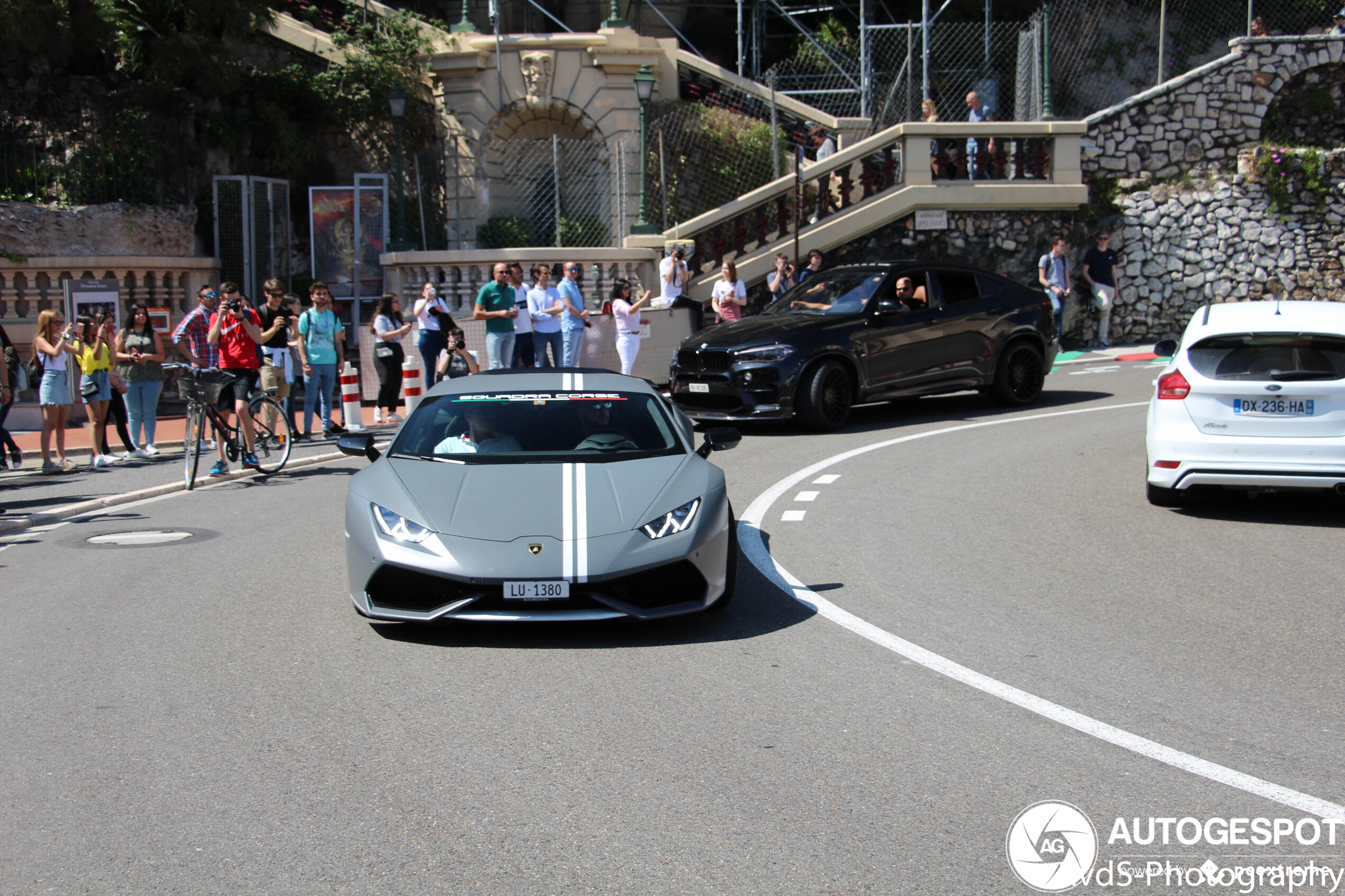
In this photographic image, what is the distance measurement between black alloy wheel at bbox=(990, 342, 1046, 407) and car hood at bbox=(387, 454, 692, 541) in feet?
34.0

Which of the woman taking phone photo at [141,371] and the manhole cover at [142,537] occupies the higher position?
the woman taking phone photo at [141,371]

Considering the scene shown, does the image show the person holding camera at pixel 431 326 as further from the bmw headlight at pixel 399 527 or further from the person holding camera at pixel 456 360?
the bmw headlight at pixel 399 527

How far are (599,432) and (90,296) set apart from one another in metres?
13.7

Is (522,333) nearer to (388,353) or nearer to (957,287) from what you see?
(388,353)

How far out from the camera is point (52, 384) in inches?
563

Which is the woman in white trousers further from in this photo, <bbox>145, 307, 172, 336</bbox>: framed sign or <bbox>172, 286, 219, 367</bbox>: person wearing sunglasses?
<bbox>145, 307, 172, 336</bbox>: framed sign

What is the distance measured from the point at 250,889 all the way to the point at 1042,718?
10.4 ft

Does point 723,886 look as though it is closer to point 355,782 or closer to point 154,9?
point 355,782

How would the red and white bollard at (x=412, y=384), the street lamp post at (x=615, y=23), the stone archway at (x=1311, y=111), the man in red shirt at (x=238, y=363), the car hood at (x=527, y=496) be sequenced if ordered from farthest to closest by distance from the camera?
the street lamp post at (x=615, y=23) < the stone archway at (x=1311, y=111) < the red and white bollard at (x=412, y=384) < the man in red shirt at (x=238, y=363) < the car hood at (x=527, y=496)

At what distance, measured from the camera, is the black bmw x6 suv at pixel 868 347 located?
15086mm

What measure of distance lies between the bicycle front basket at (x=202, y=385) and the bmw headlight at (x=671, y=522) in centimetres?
750

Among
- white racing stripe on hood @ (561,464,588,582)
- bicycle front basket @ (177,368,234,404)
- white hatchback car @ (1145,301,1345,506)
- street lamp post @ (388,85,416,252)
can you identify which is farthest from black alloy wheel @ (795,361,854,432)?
street lamp post @ (388,85,416,252)

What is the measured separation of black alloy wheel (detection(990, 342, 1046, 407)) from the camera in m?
17.1

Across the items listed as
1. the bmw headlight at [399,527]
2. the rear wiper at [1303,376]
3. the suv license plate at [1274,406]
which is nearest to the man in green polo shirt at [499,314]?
the suv license plate at [1274,406]
